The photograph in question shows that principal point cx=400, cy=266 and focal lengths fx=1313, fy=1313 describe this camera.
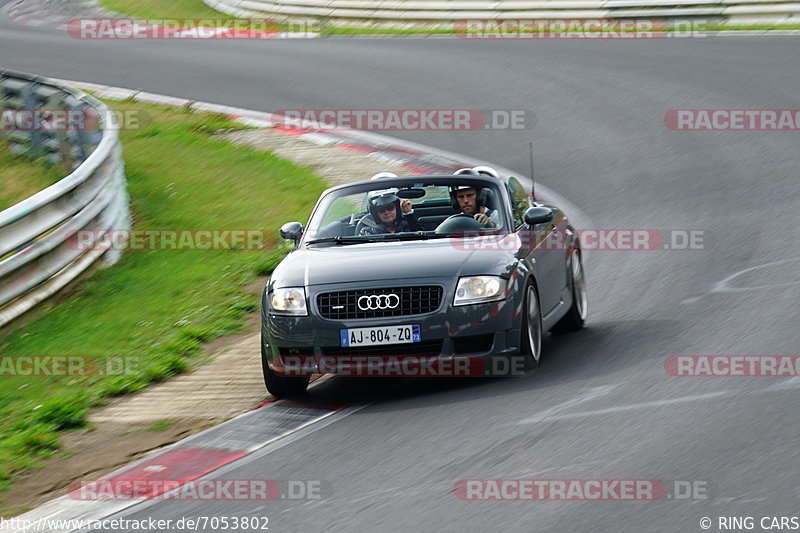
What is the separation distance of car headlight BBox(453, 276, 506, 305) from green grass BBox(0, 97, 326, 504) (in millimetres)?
2684

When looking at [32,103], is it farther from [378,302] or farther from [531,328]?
[531,328]

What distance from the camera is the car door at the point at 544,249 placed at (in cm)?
949

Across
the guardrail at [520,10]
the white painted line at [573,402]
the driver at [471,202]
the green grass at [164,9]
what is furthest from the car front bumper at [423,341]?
the green grass at [164,9]

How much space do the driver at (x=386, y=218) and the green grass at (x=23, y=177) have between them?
707cm

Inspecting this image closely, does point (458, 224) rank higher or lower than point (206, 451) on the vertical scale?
higher

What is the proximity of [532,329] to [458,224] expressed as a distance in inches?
39.5

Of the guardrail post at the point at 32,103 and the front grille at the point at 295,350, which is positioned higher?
the front grille at the point at 295,350

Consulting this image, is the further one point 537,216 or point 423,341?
point 537,216

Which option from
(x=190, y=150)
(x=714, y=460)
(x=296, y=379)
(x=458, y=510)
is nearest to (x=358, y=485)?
(x=458, y=510)

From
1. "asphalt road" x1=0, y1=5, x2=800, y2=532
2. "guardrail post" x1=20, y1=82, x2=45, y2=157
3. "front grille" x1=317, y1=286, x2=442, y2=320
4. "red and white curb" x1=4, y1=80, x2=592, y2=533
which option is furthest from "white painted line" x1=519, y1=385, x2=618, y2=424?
"guardrail post" x1=20, y1=82, x2=45, y2=157

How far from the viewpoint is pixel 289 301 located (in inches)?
344

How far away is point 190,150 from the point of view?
748 inches

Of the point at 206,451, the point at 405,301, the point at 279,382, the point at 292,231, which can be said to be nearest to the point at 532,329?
the point at 405,301

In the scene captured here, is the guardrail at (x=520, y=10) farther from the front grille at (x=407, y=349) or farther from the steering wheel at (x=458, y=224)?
the front grille at (x=407, y=349)
